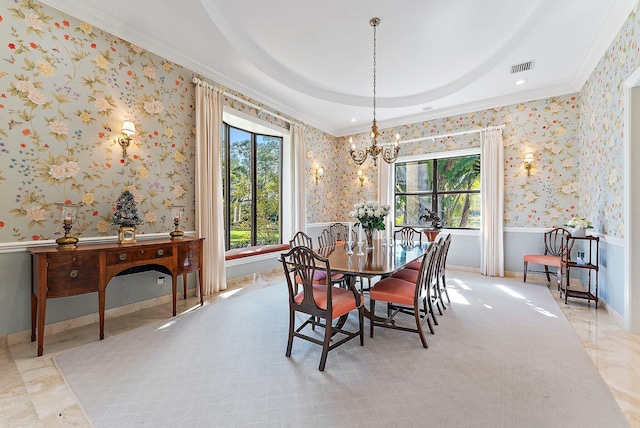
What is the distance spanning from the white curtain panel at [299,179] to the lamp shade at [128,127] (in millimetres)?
2943

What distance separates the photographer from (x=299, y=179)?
567cm

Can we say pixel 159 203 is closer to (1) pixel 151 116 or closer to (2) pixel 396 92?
(1) pixel 151 116

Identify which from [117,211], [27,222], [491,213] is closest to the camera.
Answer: [27,222]

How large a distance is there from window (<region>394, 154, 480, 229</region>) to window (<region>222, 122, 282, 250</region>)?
9.06 ft

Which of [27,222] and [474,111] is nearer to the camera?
[27,222]

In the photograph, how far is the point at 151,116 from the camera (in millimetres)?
3436

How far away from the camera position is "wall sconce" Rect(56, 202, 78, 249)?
2498 millimetres

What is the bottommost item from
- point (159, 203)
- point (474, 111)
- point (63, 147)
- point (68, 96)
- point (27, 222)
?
point (27, 222)

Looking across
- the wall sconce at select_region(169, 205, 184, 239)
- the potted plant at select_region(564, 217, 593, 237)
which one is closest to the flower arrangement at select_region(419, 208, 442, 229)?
the potted plant at select_region(564, 217, 593, 237)

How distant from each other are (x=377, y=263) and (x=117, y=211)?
273 centimetres

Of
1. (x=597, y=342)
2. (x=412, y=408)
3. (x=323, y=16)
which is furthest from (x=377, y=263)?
(x=323, y=16)

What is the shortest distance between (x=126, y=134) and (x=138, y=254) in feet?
4.48

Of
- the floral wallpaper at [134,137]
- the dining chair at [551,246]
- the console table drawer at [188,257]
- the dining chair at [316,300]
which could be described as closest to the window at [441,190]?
the floral wallpaper at [134,137]

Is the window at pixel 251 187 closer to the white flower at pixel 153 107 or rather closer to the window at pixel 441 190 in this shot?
the white flower at pixel 153 107
